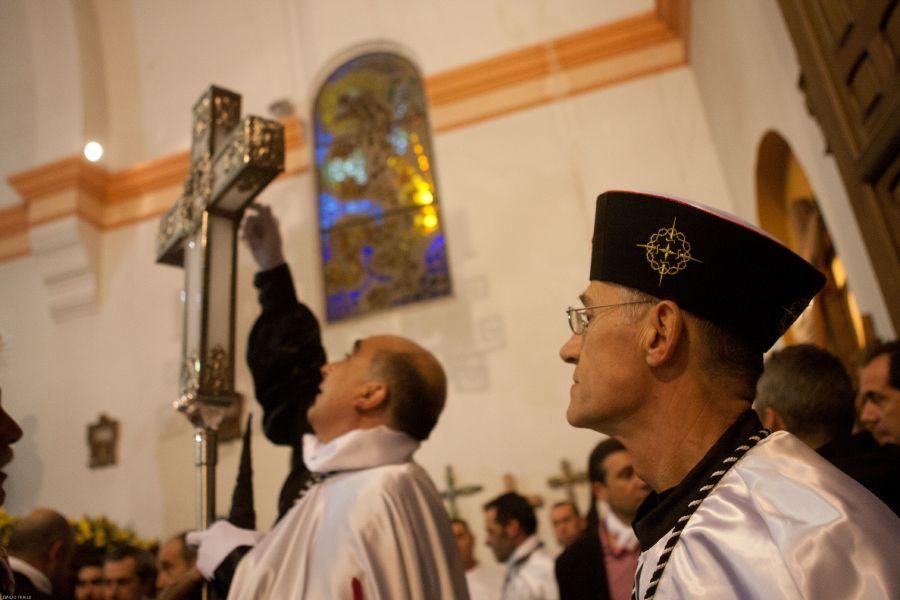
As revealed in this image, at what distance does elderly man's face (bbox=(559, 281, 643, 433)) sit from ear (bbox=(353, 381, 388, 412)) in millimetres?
991

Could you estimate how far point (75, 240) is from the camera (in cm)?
810

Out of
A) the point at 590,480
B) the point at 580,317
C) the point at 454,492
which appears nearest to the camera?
the point at 580,317

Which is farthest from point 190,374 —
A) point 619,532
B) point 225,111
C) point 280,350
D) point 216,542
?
point 619,532

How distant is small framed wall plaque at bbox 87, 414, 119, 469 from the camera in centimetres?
753

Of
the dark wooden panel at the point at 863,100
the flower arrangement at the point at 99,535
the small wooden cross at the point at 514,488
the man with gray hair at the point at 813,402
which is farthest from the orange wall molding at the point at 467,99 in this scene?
the man with gray hair at the point at 813,402

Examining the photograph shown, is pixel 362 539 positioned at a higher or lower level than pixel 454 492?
lower

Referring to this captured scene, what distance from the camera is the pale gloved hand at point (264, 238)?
2938 millimetres

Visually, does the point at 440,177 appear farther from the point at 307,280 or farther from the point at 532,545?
the point at 532,545

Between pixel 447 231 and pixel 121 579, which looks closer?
pixel 121 579

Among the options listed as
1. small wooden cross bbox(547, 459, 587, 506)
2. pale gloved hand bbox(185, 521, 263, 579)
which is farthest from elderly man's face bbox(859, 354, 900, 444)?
small wooden cross bbox(547, 459, 587, 506)

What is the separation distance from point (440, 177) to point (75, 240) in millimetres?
3572

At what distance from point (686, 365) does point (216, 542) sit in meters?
1.39

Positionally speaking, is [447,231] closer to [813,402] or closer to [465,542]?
[465,542]

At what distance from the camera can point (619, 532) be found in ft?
11.5
